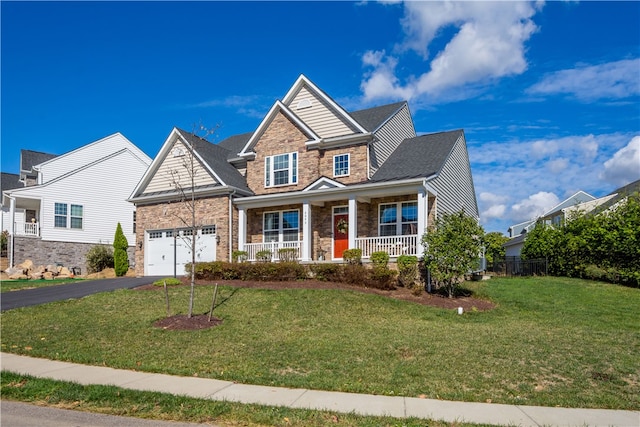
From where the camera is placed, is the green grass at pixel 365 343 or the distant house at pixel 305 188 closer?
the green grass at pixel 365 343

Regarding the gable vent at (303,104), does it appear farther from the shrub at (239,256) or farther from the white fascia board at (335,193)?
the shrub at (239,256)

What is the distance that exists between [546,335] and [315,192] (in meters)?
11.2

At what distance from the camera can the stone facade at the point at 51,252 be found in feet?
95.5

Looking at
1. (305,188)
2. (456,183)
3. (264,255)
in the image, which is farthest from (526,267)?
(264,255)

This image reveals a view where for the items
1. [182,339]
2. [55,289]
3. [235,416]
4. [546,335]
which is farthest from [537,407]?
[55,289]

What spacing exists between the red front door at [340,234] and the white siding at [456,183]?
4.13 meters

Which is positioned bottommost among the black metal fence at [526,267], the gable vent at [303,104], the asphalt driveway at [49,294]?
the asphalt driveway at [49,294]

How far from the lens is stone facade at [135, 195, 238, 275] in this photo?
849 inches

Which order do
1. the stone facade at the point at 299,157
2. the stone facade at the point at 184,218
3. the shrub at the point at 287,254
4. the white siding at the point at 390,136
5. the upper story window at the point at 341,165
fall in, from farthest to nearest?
the stone facade at the point at 184,218
the white siding at the point at 390,136
the upper story window at the point at 341,165
the stone facade at the point at 299,157
the shrub at the point at 287,254

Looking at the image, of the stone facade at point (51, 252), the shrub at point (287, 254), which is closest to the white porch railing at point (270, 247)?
the shrub at point (287, 254)

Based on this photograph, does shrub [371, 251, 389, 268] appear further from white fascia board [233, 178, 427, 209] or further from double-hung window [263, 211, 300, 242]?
double-hung window [263, 211, 300, 242]

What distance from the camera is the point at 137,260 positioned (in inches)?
950

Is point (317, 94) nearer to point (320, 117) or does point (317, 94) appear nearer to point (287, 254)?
point (320, 117)

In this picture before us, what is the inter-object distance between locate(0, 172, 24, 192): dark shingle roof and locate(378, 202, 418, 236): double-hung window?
1200 inches
